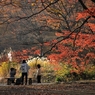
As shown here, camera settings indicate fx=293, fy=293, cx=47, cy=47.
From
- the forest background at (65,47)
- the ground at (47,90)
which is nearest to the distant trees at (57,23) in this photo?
the forest background at (65,47)

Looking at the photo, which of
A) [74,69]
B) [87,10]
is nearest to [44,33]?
[74,69]

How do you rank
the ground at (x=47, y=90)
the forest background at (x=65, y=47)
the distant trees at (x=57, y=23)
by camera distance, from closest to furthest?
the ground at (x=47, y=90) < the distant trees at (x=57, y=23) < the forest background at (x=65, y=47)

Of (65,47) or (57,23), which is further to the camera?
(57,23)

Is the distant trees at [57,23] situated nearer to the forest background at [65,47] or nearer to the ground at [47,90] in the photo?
the forest background at [65,47]

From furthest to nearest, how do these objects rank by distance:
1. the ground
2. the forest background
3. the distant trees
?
the forest background < the distant trees < the ground

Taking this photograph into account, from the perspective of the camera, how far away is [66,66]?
1120 inches

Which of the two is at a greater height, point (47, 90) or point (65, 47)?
point (65, 47)

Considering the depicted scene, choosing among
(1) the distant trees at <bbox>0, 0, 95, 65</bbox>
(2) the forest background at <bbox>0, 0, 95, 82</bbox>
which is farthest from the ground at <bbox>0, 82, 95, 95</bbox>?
(2) the forest background at <bbox>0, 0, 95, 82</bbox>

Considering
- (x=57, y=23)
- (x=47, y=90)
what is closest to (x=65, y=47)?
(x=57, y=23)

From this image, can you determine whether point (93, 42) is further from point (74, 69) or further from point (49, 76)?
point (49, 76)

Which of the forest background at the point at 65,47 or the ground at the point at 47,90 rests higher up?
the forest background at the point at 65,47

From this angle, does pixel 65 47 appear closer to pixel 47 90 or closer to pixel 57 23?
pixel 57 23

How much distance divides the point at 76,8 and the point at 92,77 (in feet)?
23.6

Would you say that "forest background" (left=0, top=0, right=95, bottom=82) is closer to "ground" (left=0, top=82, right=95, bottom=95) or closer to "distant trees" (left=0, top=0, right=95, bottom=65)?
"distant trees" (left=0, top=0, right=95, bottom=65)
